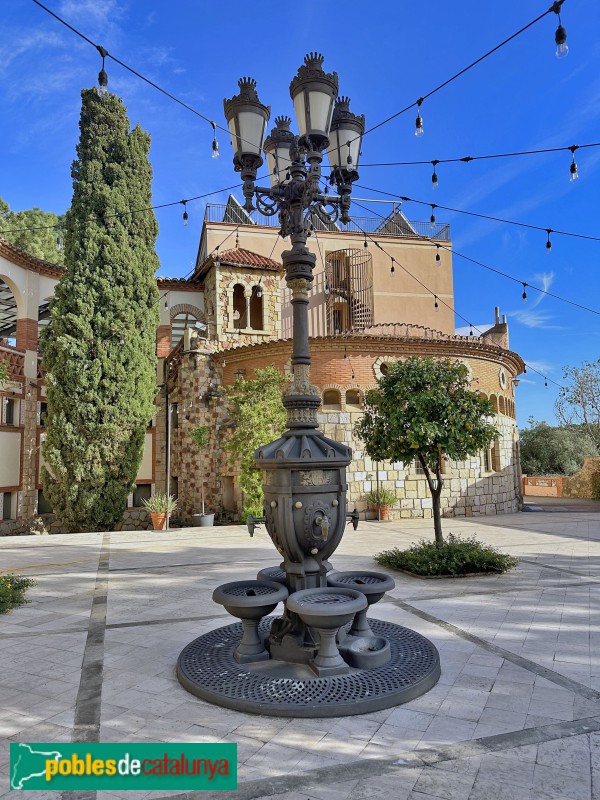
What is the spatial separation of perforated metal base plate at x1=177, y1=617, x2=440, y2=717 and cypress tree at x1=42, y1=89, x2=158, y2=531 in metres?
12.7

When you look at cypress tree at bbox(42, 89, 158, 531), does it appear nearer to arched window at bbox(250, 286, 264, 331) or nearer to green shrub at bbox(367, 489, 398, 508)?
arched window at bbox(250, 286, 264, 331)

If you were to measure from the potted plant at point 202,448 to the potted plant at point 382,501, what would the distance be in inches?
199

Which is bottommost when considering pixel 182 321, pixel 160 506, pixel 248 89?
pixel 160 506

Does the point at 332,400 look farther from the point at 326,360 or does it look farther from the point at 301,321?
the point at 301,321

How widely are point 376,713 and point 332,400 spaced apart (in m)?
13.4

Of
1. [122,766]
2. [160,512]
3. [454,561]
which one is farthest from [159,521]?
[122,766]

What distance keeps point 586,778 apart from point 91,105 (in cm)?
2017

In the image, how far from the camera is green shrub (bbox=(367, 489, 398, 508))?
16234 mm

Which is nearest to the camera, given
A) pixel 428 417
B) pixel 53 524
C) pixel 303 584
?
pixel 303 584

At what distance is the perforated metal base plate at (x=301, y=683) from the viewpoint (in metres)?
3.67

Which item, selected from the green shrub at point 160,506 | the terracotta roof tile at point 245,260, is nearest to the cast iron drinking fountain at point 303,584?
the green shrub at point 160,506

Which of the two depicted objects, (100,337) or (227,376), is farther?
(227,376)

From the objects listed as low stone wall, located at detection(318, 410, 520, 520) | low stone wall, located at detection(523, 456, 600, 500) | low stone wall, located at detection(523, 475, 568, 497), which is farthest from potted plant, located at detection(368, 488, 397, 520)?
low stone wall, located at detection(523, 475, 568, 497)

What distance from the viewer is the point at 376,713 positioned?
3684 millimetres
